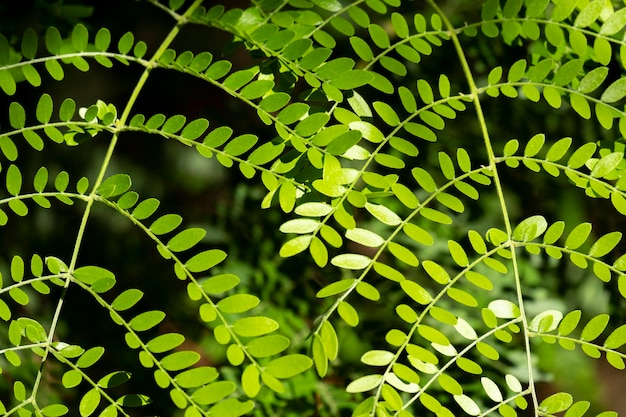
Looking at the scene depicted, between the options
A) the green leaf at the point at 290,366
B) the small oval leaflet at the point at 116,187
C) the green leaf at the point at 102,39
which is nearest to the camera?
the green leaf at the point at 290,366

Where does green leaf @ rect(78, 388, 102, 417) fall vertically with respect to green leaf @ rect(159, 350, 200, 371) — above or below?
below

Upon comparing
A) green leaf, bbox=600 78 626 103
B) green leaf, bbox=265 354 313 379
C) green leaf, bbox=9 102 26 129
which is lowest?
green leaf, bbox=265 354 313 379

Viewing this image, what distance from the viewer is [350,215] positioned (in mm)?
667

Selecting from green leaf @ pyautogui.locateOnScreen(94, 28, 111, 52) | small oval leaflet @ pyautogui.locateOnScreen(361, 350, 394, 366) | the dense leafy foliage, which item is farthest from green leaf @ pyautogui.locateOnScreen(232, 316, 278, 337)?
green leaf @ pyautogui.locateOnScreen(94, 28, 111, 52)

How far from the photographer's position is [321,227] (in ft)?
2.16

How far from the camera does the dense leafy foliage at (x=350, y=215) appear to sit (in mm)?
656

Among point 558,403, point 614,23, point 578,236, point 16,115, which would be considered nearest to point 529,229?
point 578,236

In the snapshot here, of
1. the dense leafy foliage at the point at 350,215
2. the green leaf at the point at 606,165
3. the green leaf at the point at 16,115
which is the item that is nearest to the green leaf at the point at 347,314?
the dense leafy foliage at the point at 350,215

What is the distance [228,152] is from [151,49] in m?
1.36

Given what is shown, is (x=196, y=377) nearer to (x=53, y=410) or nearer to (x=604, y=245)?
(x=53, y=410)

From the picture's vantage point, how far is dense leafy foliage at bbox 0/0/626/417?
66 cm

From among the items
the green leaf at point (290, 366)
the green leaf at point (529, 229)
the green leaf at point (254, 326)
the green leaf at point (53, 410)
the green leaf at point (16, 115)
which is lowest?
the green leaf at point (53, 410)

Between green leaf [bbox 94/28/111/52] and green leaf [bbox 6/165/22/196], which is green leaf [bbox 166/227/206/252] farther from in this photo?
green leaf [bbox 94/28/111/52]

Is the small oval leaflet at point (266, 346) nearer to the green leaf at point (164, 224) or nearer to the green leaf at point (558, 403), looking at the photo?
the green leaf at point (164, 224)
